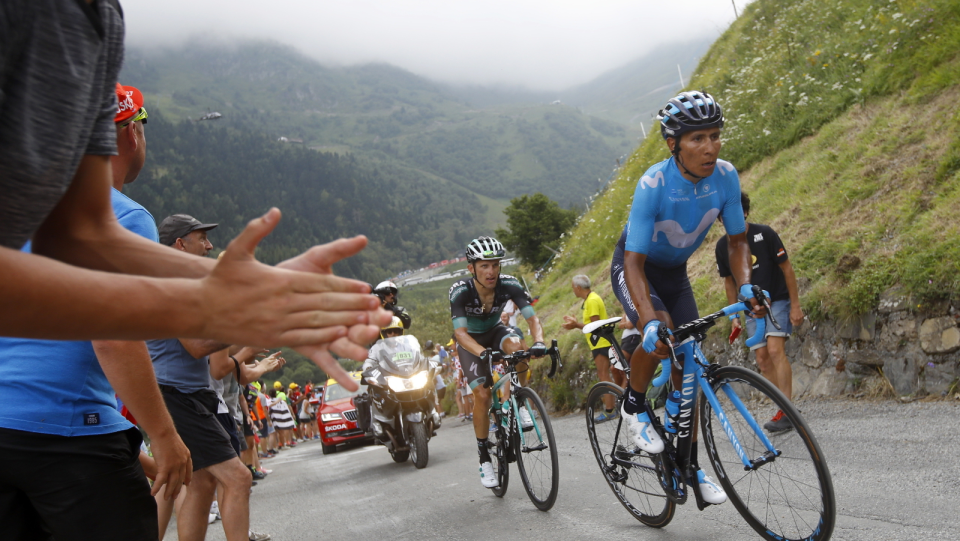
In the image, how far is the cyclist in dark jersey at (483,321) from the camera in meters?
6.43

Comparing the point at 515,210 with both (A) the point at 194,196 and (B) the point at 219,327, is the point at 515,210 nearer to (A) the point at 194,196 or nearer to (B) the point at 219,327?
(B) the point at 219,327

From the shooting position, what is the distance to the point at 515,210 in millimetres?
58938

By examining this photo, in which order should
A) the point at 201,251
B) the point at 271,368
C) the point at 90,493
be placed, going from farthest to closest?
the point at 271,368
the point at 201,251
the point at 90,493

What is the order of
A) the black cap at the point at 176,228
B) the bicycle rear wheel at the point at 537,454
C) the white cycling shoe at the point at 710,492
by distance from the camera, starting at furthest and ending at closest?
the bicycle rear wheel at the point at 537,454
the black cap at the point at 176,228
the white cycling shoe at the point at 710,492

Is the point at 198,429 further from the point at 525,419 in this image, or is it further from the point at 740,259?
the point at 740,259

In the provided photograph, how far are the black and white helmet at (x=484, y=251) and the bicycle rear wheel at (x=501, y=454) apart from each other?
1427 mm

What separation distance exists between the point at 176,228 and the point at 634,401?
3.04 metres

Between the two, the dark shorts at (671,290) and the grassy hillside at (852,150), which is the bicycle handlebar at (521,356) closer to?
the dark shorts at (671,290)

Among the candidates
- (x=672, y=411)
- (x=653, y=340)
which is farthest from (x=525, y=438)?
(x=653, y=340)

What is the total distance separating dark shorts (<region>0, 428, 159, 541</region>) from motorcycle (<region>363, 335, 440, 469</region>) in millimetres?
7234

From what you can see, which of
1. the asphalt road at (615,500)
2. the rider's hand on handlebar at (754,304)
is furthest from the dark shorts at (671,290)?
the asphalt road at (615,500)

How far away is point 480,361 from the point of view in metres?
6.45

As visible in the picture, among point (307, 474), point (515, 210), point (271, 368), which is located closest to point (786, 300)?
point (271, 368)

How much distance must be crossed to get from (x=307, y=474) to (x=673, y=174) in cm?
877
